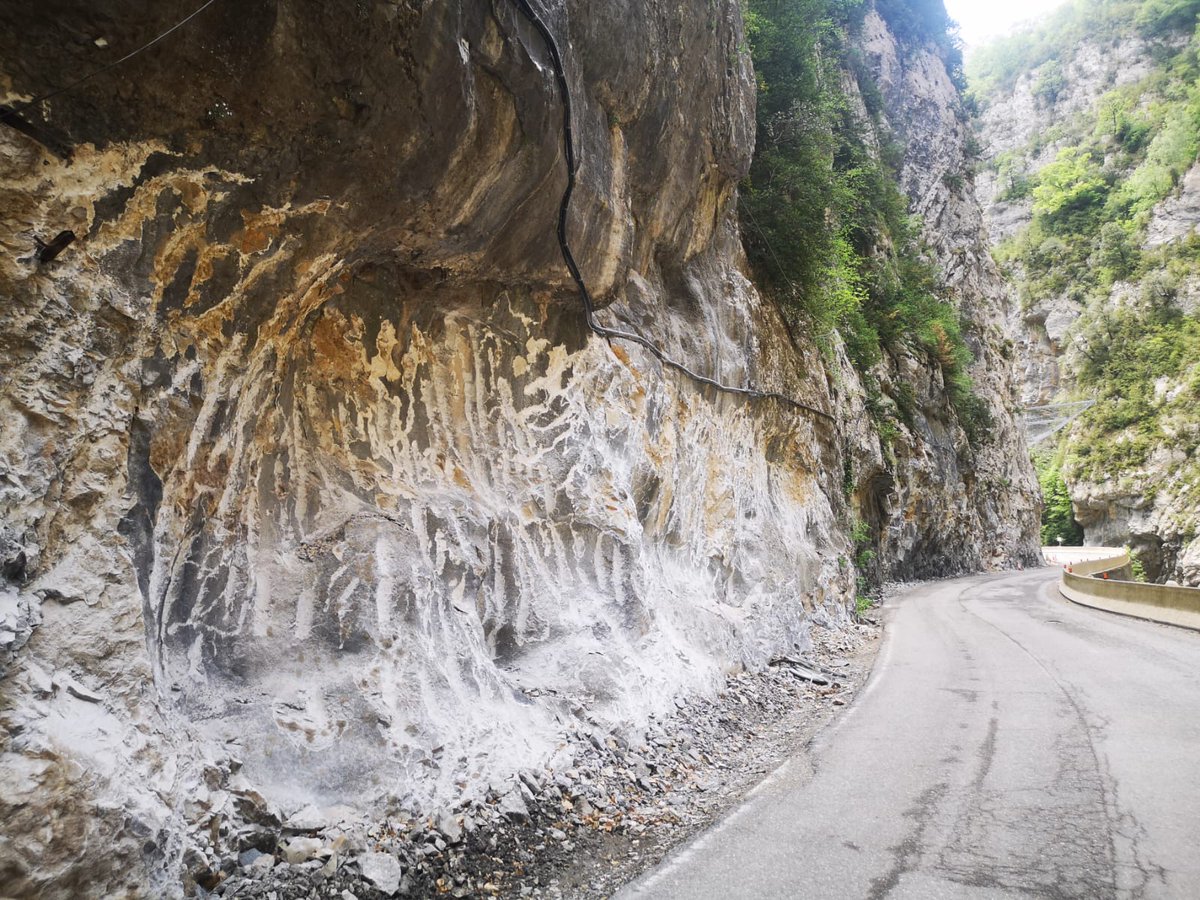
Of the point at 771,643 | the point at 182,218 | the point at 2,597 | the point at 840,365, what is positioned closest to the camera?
the point at 2,597

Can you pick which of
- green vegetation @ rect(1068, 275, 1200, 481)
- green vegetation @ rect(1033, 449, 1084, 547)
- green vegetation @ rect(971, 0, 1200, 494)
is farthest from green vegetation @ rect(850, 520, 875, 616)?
green vegetation @ rect(1033, 449, 1084, 547)

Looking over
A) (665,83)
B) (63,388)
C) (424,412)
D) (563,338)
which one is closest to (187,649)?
(63,388)

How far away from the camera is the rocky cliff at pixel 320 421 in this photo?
307 cm

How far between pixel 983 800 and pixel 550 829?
9.73 ft

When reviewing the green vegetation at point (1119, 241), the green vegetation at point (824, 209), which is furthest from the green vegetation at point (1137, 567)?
the green vegetation at point (824, 209)

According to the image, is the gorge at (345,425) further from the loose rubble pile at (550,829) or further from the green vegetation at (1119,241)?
the green vegetation at (1119,241)

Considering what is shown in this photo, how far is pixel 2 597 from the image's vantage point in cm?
284

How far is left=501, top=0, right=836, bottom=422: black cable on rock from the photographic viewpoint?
182 inches

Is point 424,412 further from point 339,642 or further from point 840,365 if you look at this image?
point 840,365

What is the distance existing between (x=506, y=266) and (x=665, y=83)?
9.79 ft

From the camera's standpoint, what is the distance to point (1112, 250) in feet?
139

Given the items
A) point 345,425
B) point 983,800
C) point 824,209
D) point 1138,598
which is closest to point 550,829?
point 983,800

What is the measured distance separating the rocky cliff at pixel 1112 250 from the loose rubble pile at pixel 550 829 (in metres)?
31.5

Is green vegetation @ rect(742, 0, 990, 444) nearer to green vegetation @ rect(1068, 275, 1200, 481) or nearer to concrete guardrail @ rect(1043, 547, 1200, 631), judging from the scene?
concrete guardrail @ rect(1043, 547, 1200, 631)
